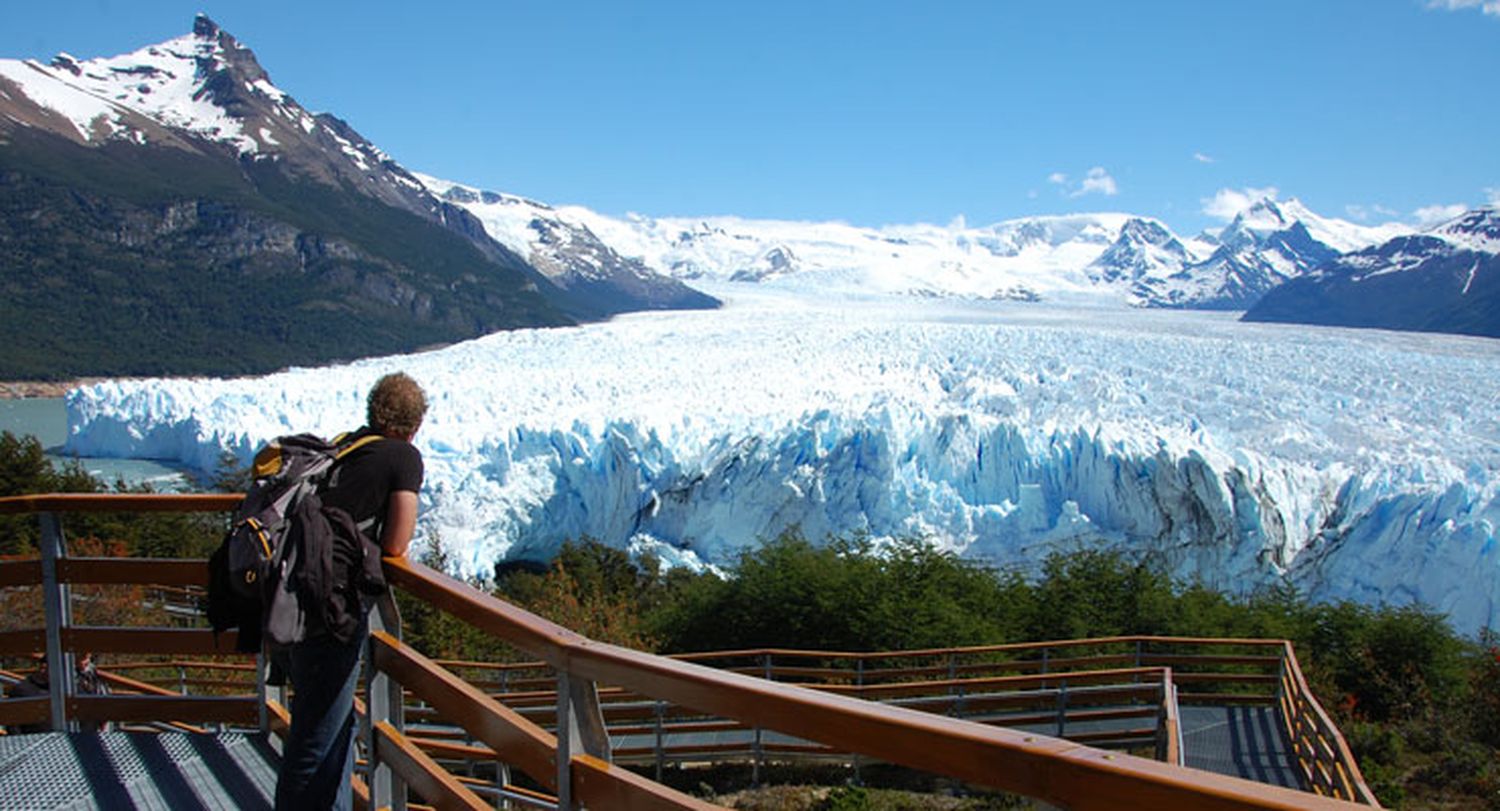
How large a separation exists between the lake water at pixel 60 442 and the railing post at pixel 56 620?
2292 centimetres

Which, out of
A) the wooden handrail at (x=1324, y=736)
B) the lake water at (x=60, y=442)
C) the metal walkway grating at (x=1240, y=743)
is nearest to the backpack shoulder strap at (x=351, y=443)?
the wooden handrail at (x=1324, y=736)

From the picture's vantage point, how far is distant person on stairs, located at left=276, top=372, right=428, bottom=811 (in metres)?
2.49

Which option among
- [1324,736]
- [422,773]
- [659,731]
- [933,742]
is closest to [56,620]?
[422,773]

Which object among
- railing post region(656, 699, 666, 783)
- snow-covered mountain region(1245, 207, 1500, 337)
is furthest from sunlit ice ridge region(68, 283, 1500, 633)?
snow-covered mountain region(1245, 207, 1500, 337)

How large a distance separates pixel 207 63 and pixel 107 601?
167223mm

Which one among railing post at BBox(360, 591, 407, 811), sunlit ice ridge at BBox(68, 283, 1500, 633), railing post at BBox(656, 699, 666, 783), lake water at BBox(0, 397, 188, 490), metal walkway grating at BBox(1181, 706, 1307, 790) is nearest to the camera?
railing post at BBox(360, 591, 407, 811)

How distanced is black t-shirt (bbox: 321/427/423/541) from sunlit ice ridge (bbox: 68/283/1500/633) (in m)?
14.5

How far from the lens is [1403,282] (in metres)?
107

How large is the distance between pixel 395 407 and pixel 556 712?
3.01 feet

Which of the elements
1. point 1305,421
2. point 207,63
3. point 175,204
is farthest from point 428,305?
point 1305,421

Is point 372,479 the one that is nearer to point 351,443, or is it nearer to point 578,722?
point 351,443

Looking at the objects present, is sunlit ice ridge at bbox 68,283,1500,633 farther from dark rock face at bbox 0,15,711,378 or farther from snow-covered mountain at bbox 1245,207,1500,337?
snow-covered mountain at bbox 1245,207,1500,337

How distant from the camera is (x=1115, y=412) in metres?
20.5

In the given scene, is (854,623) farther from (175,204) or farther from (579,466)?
(175,204)
